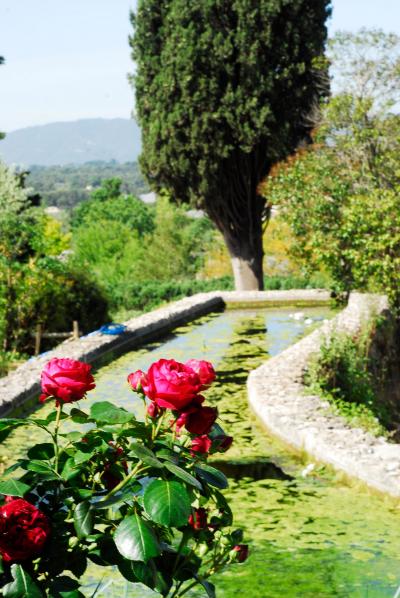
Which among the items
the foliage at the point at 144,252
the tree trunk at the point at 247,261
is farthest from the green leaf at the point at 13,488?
the foliage at the point at 144,252

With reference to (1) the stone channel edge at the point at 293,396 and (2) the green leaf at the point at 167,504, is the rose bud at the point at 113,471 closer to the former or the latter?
(2) the green leaf at the point at 167,504

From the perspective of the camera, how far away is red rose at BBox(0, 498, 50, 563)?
2252 millimetres

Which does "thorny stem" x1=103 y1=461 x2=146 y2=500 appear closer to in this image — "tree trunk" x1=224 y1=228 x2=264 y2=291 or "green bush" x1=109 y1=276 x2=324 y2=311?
"tree trunk" x1=224 y1=228 x2=264 y2=291

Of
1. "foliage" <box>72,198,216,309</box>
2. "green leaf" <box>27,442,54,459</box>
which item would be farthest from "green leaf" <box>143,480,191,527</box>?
"foliage" <box>72,198,216,309</box>

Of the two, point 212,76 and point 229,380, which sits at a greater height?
point 212,76

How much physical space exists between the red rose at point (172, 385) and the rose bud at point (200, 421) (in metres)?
0.08

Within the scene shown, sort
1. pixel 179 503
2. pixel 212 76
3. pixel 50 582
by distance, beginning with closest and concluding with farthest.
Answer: pixel 179 503 → pixel 50 582 → pixel 212 76

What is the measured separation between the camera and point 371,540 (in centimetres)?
526

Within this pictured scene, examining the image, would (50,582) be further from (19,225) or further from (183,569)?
(19,225)

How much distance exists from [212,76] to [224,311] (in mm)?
5115

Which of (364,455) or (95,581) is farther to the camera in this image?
(364,455)

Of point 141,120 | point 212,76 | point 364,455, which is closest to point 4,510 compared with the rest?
point 364,455

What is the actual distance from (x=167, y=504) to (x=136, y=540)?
112 millimetres

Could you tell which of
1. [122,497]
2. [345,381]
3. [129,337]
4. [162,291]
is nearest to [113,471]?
[122,497]
